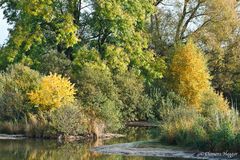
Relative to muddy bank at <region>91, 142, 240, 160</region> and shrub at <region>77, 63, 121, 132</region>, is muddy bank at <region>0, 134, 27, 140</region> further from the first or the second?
muddy bank at <region>91, 142, 240, 160</region>

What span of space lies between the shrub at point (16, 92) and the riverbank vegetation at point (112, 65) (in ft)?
0.17

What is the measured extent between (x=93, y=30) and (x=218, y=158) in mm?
24187

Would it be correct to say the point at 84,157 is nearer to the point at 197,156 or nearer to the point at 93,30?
the point at 197,156

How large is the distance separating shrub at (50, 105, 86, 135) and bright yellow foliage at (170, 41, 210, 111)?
1576 centimetres

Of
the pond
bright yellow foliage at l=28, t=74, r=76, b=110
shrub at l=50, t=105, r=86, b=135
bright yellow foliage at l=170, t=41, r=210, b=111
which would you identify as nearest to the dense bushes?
the pond

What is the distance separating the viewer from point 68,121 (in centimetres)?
2905

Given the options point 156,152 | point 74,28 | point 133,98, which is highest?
point 74,28

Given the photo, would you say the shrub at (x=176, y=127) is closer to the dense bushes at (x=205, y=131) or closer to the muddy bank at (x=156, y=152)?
the dense bushes at (x=205, y=131)

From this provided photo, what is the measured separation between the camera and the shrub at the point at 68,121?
29.1 m

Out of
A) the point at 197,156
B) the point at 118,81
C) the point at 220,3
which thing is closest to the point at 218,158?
the point at 197,156

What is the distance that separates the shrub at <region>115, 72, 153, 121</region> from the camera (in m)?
41.3

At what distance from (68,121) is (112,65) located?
12.5m

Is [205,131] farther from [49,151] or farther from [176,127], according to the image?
[49,151]

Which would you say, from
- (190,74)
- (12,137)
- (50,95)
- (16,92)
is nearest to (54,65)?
(16,92)
